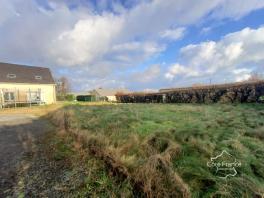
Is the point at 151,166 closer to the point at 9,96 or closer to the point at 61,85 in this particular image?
the point at 9,96

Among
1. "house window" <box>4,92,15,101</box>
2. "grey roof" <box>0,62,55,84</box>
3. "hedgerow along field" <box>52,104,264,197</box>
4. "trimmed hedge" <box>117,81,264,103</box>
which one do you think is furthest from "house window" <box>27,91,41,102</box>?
"hedgerow along field" <box>52,104,264,197</box>

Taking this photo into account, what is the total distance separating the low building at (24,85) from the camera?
23328mm

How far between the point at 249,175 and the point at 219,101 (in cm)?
1228

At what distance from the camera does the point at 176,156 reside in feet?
11.0

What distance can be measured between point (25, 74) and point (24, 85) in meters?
2.14

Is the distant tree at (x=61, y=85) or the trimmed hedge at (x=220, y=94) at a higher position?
the distant tree at (x=61, y=85)

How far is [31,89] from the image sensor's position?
84.0 feet

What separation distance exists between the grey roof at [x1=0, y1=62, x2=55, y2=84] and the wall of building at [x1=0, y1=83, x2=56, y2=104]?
53cm

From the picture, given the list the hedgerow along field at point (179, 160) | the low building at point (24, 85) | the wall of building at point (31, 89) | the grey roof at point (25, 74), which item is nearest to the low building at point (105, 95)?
the grey roof at point (25, 74)

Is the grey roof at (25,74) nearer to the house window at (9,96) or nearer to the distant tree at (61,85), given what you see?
the house window at (9,96)

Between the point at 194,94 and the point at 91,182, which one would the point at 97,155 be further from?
the point at 194,94

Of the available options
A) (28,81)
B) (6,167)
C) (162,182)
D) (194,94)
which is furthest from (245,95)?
(28,81)

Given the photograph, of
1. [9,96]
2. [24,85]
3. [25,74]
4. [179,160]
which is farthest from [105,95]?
[179,160]

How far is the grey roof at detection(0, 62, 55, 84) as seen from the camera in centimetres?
2435
